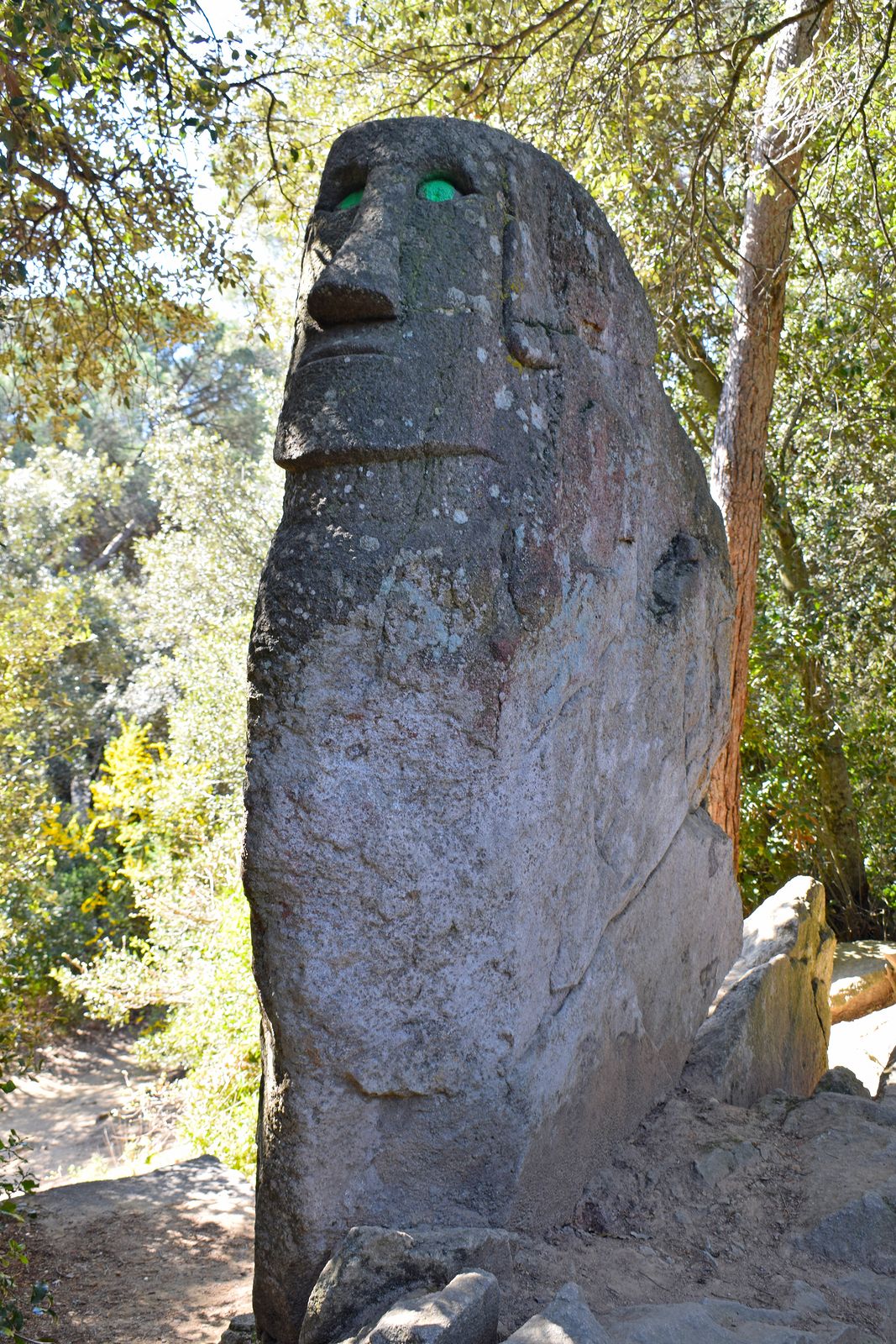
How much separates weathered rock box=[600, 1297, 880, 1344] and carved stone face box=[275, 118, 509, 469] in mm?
1909

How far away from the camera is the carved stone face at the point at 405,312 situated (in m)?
2.59

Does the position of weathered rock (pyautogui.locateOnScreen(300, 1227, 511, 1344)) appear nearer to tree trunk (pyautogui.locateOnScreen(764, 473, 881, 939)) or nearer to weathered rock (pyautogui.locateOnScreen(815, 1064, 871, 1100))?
weathered rock (pyautogui.locateOnScreen(815, 1064, 871, 1100))

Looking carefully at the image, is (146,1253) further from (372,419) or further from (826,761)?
(826,761)

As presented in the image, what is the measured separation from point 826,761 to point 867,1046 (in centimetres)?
289

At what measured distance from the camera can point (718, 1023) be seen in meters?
3.85

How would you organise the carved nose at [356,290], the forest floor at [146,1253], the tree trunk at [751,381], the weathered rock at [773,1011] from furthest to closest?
1. the tree trunk at [751,381]
2. the weathered rock at [773,1011]
3. the forest floor at [146,1253]
4. the carved nose at [356,290]

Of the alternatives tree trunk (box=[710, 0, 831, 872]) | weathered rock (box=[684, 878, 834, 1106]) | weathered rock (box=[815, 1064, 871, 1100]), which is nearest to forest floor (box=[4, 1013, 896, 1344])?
weathered rock (box=[684, 878, 834, 1106])

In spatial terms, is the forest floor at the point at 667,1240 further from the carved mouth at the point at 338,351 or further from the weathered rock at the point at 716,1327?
the carved mouth at the point at 338,351

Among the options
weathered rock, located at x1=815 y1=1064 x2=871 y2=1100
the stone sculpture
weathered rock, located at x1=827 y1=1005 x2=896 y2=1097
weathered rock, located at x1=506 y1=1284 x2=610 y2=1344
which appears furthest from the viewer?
weathered rock, located at x1=827 y1=1005 x2=896 y2=1097

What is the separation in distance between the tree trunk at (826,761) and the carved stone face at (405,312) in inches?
246

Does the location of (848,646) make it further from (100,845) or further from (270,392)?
(100,845)

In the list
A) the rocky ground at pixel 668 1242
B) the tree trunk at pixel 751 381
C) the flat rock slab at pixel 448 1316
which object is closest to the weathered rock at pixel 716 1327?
the rocky ground at pixel 668 1242

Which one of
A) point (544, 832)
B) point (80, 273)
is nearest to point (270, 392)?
point (80, 273)

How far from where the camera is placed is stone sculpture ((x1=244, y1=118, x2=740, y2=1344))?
2490mm
